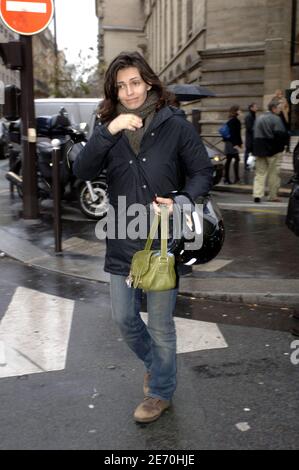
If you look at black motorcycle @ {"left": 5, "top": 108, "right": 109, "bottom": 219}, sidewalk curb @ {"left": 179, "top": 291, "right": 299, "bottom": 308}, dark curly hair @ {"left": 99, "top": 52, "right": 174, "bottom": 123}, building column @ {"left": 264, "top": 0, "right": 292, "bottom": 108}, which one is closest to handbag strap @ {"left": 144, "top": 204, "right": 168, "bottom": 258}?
dark curly hair @ {"left": 99, "top": 52, "right": 174, "bottom": 123}

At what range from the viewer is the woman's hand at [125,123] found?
109 inches

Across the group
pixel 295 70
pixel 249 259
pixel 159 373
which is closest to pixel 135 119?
pixel 159 373

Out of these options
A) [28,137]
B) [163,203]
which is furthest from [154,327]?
[28,137]

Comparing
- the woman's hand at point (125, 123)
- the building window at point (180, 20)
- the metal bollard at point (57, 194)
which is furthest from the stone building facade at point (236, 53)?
the woman's hand at point (125, 123)

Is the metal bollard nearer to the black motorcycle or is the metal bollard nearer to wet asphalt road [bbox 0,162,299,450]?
wet asphalt road [bbox 0,162,299,450]

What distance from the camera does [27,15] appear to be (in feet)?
28.3

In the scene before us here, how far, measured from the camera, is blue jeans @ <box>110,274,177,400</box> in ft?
10.1

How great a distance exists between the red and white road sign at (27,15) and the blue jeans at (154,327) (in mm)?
6560

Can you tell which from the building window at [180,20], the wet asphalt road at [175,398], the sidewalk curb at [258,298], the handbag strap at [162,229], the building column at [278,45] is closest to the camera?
the handbag strap at [162,229]

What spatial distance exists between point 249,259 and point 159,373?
367 cm

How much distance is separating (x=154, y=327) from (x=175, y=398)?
615 mm

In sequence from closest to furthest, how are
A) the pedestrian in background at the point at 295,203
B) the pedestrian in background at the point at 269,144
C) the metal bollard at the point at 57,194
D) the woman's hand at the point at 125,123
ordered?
the woman's hand at the point at 125,123, the pedestrian in background at the point at 295,203, the metal bollard at the point at 57,194, the pedestrian in background at the point at 269,144

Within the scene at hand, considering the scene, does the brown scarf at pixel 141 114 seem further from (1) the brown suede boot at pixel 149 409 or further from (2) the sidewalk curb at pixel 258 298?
(2) the sidewalk curb at pixel 258 298

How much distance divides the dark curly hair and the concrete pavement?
2776 millimetres
